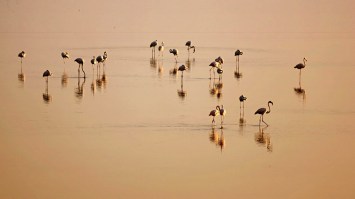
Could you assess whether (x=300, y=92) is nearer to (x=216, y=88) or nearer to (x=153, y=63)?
(x=216, y=88)

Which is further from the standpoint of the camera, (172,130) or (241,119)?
(241,119)

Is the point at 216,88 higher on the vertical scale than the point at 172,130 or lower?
higher

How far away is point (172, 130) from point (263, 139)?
2178 mm

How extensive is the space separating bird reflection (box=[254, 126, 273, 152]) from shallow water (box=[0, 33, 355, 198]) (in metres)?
0.04

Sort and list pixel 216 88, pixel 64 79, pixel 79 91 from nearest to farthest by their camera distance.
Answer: pixel 79 91 < pixel 216 88 < pixel 64 79

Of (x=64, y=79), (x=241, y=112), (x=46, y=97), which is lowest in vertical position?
(x=241, y=112)

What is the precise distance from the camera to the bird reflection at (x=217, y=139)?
19.4m

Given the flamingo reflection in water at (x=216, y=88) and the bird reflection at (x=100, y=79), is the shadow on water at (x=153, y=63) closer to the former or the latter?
the bird reflection at (x=100, y=79)

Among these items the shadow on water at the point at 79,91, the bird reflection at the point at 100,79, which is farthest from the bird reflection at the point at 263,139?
the bird reflection at the point at 100,79

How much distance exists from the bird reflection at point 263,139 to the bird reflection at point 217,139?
779mm

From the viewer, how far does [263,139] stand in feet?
65.5

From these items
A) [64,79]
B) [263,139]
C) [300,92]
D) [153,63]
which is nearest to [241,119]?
[263,139]

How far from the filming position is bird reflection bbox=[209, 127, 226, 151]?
19359 mm

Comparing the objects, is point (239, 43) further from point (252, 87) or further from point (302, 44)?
point (252, 87)
